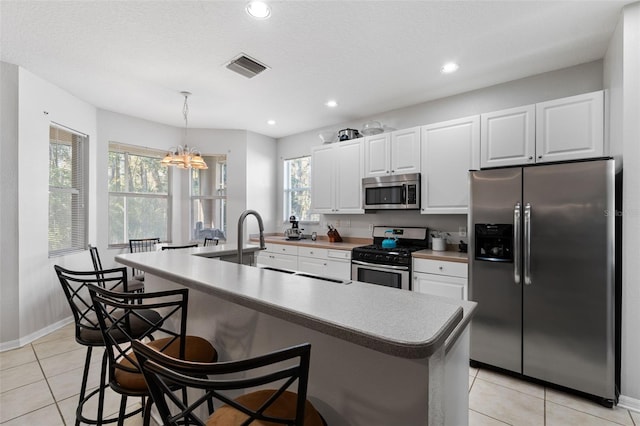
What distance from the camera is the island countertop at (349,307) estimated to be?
0.81 meters

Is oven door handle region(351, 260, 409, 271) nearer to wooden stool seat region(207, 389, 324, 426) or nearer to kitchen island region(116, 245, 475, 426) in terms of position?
kitchen island region(116, 245, 475, 426)

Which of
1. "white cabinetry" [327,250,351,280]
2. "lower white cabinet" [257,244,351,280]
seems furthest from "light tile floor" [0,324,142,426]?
"white cabinetry" [327,250,351,280]

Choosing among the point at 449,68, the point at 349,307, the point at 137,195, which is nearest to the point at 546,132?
the point at 449,68

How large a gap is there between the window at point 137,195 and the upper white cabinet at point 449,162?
4.14 m

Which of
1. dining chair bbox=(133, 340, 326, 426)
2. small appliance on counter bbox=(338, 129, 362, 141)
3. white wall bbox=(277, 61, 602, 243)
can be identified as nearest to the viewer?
dining chair bbox=(133, 340, 326, 426)

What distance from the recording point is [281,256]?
4562 mm

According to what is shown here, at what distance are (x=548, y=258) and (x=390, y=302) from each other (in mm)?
1980

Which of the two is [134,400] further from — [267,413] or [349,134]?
[349,134]

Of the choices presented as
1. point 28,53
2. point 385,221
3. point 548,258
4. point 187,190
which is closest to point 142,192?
point 187,190

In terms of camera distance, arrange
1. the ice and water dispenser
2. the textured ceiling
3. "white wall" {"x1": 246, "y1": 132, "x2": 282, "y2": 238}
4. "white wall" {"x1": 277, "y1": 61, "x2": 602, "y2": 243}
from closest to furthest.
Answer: the textured ceiling, the ice and water dispenser, "white wall" {"x1": 277, "y1": 61, "x2": 602, "y2": 243}, "white wall" {"x1": 246, "y1": 132, "x2": 282, "y2": 238}

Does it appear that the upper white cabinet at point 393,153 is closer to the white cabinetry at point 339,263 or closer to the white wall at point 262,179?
the white cabinetry at point 339,263

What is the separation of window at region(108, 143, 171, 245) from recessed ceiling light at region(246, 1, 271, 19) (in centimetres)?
347

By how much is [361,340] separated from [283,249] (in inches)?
149

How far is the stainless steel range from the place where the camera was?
322 cm
